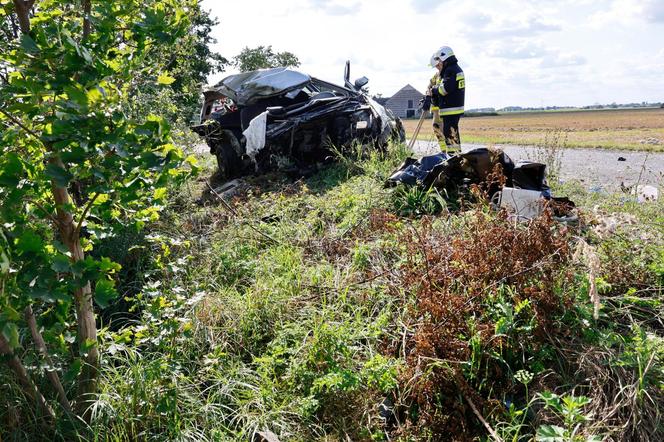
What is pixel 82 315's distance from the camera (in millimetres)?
2289

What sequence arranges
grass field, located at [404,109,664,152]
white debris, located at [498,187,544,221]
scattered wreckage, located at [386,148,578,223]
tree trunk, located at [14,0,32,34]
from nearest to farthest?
tree trunk, located at [14,0,32,34] → white debris, located at [498,187,544,221] → scattered wreckage, located at [386,148,578,223] → grass field, located at [404,109,664,152]

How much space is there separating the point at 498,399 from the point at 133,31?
8.14ft

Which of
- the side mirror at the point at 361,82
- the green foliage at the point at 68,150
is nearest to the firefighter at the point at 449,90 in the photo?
the side mirror at the point at 361,82

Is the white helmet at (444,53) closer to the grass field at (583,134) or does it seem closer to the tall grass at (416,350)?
the grass field at (583,134)

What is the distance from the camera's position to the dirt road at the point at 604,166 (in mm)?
6254

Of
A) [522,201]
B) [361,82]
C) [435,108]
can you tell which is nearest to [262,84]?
[361,82]

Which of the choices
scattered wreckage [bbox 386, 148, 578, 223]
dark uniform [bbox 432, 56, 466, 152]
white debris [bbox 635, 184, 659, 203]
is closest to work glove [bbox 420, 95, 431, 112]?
dark uniform [bbox 432, 56, 466, 152]

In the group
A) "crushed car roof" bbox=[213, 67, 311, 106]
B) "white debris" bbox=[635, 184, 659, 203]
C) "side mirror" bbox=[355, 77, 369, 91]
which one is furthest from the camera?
"side mirror" bbox=[355, 77, 369, 91]

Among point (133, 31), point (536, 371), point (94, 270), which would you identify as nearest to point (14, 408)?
point (94, 270)

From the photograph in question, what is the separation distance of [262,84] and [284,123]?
113 centimetres

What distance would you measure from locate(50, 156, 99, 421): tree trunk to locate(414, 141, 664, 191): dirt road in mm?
5238

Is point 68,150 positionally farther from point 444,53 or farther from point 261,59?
point 261,59

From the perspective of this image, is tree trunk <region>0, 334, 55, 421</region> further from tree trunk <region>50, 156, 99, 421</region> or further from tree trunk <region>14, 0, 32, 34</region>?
tree trunk <region>14, 0, 32, 34</region>

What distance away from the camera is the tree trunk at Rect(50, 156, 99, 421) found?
216 cm
